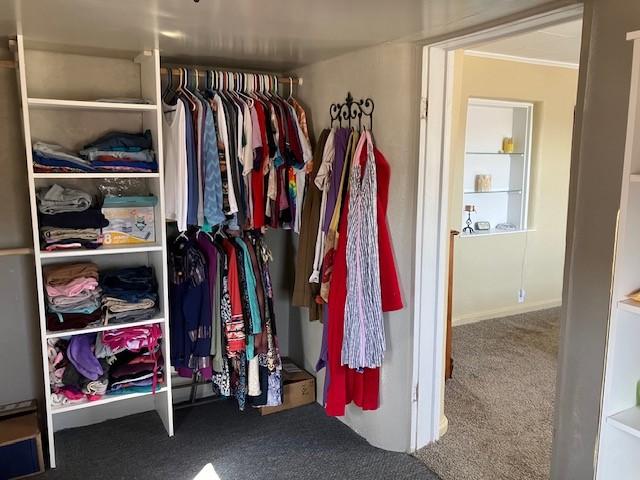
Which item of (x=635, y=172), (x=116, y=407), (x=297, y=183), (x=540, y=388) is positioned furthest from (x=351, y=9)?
(x=540, y=388)

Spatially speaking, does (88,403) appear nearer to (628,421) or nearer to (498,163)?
(628,421)

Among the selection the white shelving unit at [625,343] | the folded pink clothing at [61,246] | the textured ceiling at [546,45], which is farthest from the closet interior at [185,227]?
the textured ceiling at [546,45]

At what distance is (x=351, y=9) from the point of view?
6.17ft

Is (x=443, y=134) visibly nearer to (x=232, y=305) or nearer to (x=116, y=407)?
(x=232, y=305)

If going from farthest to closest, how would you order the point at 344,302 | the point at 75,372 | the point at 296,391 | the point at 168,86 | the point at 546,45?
the point at 546,45 < the point at 296,391 < the point at 168,86 < the point at 75,372 < the point at 344,302

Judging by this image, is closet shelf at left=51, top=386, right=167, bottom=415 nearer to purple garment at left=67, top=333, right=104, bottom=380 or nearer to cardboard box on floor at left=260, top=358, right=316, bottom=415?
purple garment at left=67, top=333, right=104, bottom=380

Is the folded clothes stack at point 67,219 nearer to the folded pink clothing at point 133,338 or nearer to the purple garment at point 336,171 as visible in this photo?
the folded pink clothing at point 133,338

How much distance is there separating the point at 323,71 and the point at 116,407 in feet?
7.47

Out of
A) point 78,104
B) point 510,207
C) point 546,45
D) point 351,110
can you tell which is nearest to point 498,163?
point 510,207

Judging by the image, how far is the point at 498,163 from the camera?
5.10 m

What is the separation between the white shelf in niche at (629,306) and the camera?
1359mm

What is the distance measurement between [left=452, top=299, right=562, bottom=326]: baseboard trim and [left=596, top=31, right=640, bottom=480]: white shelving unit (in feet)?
10.9

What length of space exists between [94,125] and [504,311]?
3897 mm

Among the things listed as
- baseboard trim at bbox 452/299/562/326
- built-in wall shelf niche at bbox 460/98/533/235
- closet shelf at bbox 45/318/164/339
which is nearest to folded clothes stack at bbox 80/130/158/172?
closet shelf at bbox 45/318/164/339
